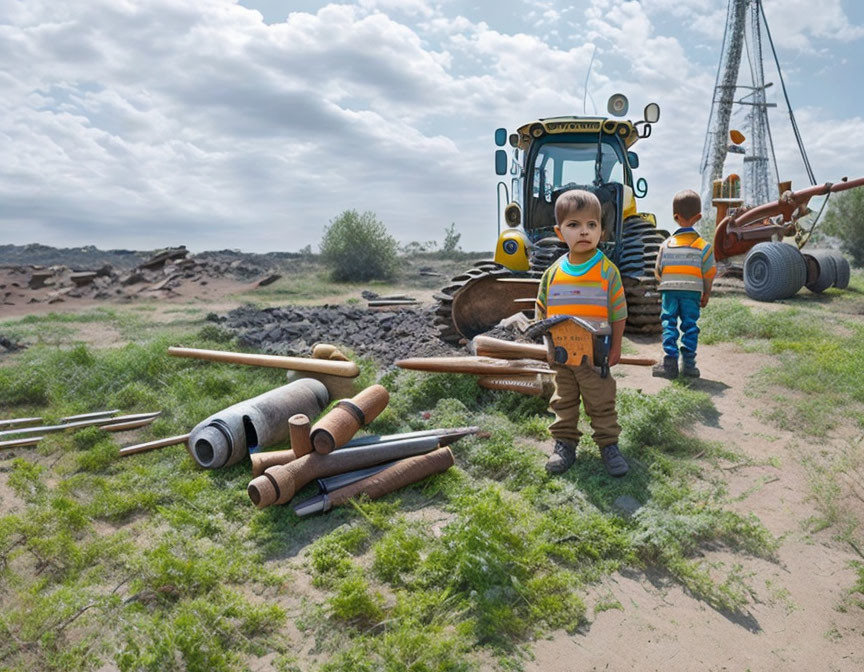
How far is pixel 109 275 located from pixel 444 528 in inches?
772

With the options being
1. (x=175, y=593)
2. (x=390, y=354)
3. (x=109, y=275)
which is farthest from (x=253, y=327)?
(x=109, y=275)

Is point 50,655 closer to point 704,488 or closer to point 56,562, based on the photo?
point 56,562

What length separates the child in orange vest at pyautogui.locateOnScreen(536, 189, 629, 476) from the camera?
371 cm

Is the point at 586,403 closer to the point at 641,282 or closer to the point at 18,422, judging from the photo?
the point at 641,282

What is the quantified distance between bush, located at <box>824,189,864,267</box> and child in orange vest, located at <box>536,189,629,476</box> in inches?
806

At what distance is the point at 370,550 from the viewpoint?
3248 mm

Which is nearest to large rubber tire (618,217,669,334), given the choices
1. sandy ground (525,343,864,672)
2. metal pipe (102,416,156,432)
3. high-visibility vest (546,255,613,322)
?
high-visibility vest (546,255,613,322)

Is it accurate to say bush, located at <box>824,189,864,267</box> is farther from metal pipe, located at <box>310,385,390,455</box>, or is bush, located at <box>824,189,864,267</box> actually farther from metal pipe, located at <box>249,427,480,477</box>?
metal pipe, located at <box>310,385,390,455</box>

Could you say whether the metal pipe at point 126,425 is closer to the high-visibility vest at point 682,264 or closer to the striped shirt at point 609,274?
the striped shirt at point 609,274

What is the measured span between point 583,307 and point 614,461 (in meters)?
1.05

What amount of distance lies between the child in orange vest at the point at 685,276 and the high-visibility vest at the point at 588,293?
7.61 feet

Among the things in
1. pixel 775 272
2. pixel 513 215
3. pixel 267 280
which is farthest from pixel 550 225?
pixel 267 280

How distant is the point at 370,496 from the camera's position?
12.2 ft

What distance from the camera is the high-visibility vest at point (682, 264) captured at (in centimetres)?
574
